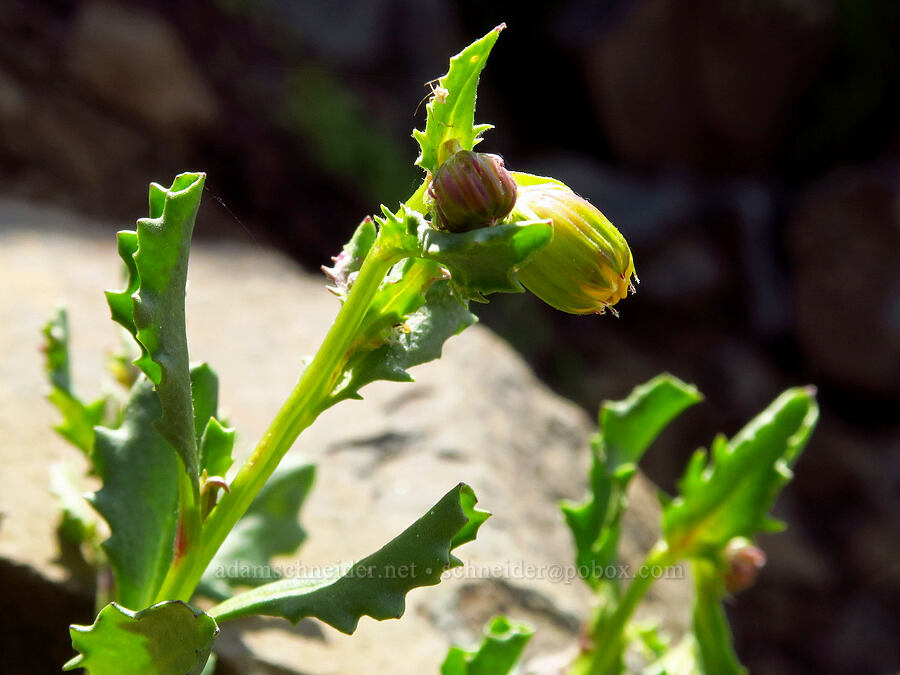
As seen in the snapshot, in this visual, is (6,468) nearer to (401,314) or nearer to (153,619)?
(153,619)

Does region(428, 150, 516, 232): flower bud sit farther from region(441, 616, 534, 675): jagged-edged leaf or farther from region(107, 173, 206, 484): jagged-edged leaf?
region(441, 616, 534, 675): jagged-edged leaf

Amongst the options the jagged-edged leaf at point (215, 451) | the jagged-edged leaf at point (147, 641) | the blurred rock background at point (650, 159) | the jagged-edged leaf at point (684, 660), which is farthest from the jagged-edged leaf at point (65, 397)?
the blurred rock background at point (650, 159)

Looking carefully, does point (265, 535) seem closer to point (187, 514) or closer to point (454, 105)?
point (187, 514)

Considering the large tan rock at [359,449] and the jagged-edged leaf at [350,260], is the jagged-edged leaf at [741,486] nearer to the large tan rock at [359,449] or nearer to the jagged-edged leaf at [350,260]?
the large tan rock at [359,449]

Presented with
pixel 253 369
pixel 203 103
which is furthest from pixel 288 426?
pixel 203 103

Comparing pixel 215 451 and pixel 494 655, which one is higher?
pixel 215 451

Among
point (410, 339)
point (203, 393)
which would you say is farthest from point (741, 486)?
point (203, 393)
